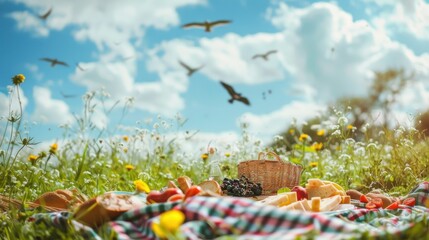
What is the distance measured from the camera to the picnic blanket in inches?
95.7

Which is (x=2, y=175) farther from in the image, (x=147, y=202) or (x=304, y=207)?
(x=304, y=207)

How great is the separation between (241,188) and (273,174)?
533 millimetres

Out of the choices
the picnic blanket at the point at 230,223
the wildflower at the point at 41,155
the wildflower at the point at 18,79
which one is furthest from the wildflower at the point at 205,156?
the picnic blanket at the point at 230,223

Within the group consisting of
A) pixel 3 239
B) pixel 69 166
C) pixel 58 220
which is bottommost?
pixel 69 166

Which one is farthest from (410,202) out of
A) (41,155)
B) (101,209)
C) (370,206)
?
(41,155)

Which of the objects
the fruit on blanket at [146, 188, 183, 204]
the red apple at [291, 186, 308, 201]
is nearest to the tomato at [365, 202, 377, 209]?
the red apple at [291, 186, 308, 201]

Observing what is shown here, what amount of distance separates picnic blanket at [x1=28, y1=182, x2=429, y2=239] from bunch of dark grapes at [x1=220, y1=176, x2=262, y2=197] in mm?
1451

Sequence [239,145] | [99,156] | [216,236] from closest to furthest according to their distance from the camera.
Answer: [216,236], [99,156], [239,145]

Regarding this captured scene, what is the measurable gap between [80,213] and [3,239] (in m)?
0.65

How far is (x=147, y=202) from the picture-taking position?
10.6 ft

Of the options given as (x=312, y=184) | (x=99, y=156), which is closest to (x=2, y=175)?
(x=99, y=156)

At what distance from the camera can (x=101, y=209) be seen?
9.60ft

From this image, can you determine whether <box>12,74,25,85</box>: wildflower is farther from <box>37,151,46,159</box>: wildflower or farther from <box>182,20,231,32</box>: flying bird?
<box>182,20,231,32</box>: flying bird

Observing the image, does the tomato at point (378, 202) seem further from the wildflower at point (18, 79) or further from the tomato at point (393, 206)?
the wildflower at point (18, 79)
